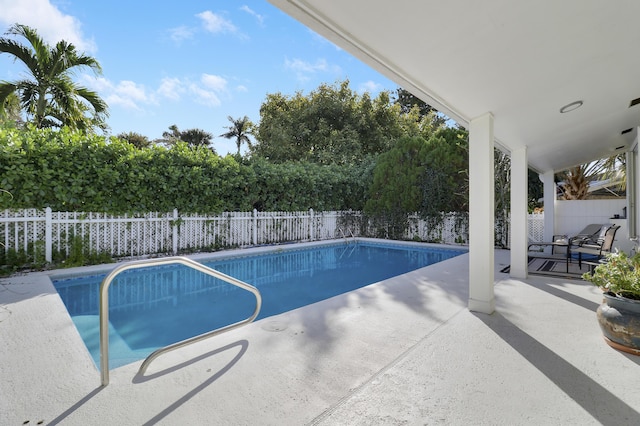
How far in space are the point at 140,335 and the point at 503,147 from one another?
6621mm

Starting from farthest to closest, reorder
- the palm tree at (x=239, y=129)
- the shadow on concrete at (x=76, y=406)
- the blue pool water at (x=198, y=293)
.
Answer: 1. the palm tree at (x=239, y=129)
2. the blue pool water at (x=198, y=293)
3. the shadow on concrete at (x=76, y=406)

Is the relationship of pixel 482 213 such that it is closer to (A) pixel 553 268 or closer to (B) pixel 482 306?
(B) pixel 482 306

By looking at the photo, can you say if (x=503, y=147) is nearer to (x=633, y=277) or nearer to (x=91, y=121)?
(x=633, y=277)

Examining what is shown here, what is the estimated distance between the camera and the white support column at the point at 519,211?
5.84 m

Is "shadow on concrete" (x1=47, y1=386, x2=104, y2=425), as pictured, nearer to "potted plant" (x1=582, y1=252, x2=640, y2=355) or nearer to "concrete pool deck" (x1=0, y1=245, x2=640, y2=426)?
"concrete pool deck" (x1=0, y1=245, x2=640, y2=426)

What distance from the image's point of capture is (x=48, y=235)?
22.5ft

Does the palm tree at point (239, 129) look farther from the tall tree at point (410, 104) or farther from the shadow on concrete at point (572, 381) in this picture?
the shadow on concrete at point (572, 381)

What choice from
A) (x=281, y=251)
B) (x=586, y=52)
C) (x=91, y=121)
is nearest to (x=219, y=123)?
(x=91, y=121)

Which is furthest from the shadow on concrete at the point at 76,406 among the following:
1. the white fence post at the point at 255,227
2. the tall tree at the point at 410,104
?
the tall tree at the point at 410,104

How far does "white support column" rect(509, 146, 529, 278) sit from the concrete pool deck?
194 cm

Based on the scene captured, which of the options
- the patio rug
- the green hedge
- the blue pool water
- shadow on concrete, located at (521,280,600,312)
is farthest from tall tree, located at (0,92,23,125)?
the patio rug

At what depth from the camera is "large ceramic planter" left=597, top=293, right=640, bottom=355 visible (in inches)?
112

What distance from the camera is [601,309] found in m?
3.12

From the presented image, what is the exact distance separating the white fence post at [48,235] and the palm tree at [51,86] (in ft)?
14.3
